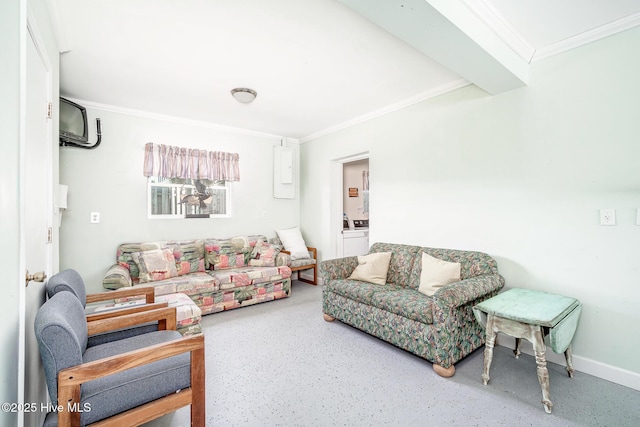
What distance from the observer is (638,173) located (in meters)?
1.94

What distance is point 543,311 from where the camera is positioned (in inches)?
73.2

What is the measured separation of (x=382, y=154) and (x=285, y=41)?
193 centimetres

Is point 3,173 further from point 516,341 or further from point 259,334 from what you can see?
point 516,341

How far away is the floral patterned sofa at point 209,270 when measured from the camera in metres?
3.21

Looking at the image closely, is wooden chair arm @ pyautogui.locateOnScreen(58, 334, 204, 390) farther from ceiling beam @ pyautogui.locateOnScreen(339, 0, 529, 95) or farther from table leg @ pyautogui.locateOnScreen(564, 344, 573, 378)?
table leg @ pyautogui.locateOnScreen(564, 344, 573, 378)

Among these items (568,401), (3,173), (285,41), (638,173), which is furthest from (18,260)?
(638,173)

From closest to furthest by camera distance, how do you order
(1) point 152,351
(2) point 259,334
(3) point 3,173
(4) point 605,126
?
(3) point 3,173, (1) point 152,351, (4) point 605,126, (2) point 259,334

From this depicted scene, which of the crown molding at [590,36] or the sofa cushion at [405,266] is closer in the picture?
the crown molding at [590,36]

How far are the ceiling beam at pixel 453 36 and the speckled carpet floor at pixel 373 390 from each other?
7.61 feet

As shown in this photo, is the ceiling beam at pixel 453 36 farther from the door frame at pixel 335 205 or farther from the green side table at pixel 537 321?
the door frame at pixel 335 205

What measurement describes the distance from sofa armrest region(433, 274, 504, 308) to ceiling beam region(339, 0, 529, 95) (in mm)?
1658

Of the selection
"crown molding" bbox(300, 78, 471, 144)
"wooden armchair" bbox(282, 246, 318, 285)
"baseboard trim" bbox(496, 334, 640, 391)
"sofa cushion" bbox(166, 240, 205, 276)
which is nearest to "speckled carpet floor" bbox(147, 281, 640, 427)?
"baseboard trim" bbox(496, 334, 640, 391)

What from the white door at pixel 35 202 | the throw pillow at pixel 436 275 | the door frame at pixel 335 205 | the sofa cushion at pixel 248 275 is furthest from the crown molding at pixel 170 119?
the throw pillow at pixel 436 275

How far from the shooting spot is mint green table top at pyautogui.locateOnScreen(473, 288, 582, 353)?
177cm
